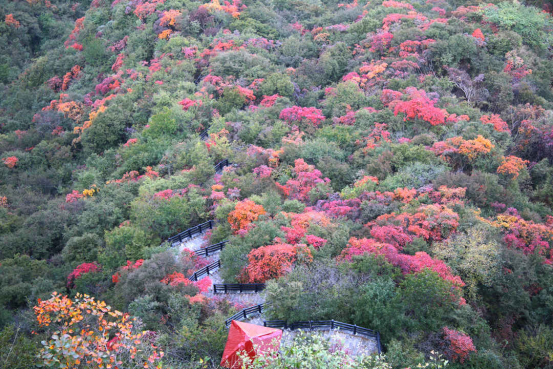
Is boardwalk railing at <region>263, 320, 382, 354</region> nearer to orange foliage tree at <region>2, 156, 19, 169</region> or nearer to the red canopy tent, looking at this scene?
the red canopy tent

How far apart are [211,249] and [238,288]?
3914 mm

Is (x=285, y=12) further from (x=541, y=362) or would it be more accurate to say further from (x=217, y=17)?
(x=541, y=362)

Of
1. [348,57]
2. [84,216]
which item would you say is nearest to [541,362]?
[84,216]

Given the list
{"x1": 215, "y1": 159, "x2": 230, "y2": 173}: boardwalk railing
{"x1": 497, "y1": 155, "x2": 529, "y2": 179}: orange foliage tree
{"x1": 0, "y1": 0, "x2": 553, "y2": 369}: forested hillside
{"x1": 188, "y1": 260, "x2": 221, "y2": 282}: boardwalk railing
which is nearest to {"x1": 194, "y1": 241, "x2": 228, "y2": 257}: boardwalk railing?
{"x1": 0, "y1": 0, "x2": 553, "y2": 369}: forested hillside

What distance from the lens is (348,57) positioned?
4825cm

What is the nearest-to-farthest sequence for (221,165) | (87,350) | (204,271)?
(87,350) < (204,271) < (221,165)

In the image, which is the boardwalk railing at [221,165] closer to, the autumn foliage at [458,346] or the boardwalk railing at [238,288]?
the boardwalk railing at [238,288]

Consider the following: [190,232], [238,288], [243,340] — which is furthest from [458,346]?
[190,232]

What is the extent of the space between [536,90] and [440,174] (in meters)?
18.1

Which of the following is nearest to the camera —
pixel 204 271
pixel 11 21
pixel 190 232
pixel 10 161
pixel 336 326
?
pixel 336 326

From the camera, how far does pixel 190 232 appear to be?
30.1 m

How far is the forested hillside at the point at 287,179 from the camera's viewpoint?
20.9 metres

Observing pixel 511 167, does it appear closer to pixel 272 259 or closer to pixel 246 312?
pixel 272 259

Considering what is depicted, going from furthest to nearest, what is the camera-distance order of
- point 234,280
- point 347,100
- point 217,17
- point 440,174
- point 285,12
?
point 285,12, point 217,17, point 347,100, point 440,174, point 234,280
